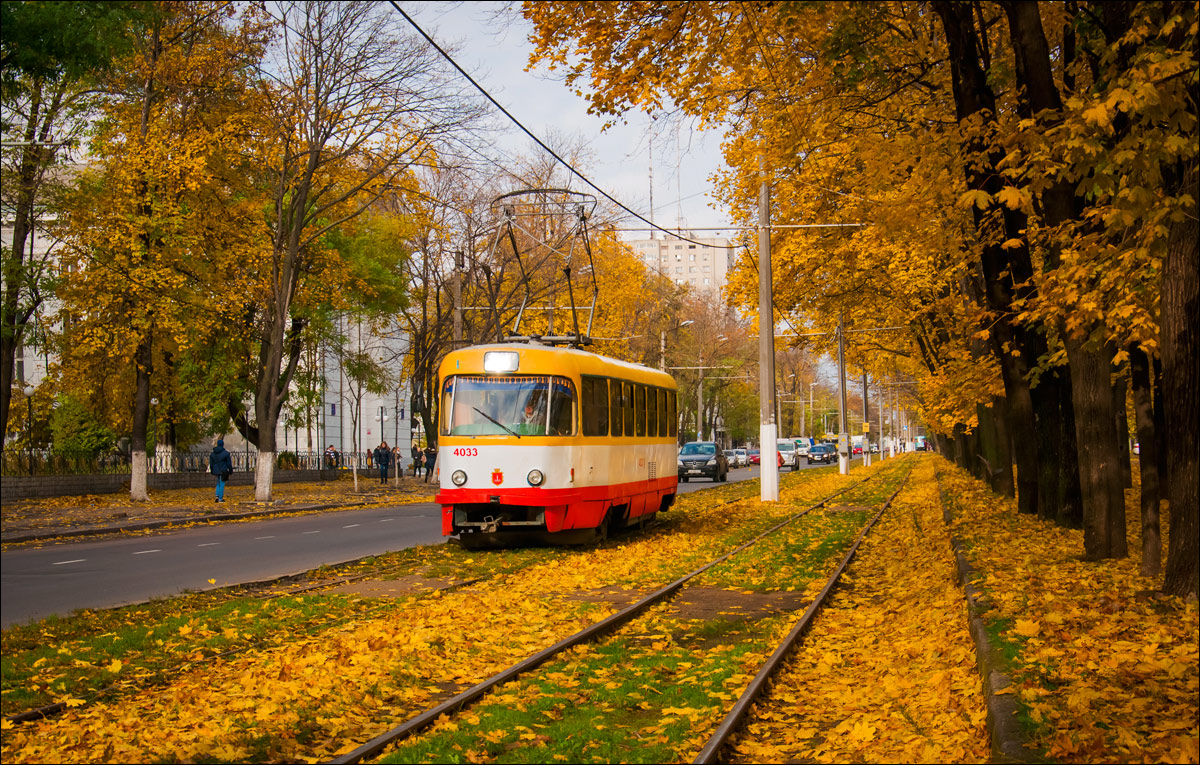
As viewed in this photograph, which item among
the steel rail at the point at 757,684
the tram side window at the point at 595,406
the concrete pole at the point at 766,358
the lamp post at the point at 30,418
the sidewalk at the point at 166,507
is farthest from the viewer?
the lamp post at the point at 30,418

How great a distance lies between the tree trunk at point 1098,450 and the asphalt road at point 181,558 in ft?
33.9

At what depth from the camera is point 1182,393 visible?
1041 cm

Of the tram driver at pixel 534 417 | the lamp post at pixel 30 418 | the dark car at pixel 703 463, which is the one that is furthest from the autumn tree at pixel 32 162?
the dark car at pixel 703 463

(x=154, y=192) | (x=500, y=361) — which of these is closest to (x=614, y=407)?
(x=500, y=361)

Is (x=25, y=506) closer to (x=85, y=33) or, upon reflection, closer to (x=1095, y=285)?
(x=85, y=33)

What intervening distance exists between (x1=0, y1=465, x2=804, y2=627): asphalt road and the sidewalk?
1.06m

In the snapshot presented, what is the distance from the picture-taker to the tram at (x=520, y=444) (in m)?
18.8

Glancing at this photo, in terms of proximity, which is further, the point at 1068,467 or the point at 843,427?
the point at 843,427

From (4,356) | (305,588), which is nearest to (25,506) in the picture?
(4,356)

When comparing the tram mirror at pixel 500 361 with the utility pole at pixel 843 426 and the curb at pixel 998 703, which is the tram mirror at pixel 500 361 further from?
the utility pole at pixel 843 426

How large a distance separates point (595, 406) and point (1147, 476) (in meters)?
9.27

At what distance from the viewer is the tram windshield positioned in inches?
747

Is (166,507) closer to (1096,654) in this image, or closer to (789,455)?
(1096,654)

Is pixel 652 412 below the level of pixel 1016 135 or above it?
below
